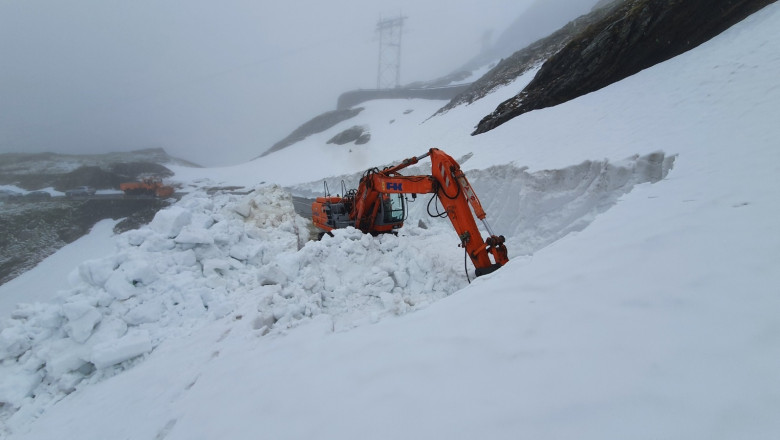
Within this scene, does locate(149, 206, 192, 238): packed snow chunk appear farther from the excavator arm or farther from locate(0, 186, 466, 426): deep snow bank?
the excavator arm

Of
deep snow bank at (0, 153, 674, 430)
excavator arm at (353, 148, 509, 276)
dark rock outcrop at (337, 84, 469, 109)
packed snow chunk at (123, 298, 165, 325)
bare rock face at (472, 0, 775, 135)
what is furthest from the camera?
dark rock outcrop at (337, 84, 469, 109)

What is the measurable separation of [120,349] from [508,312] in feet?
19.1

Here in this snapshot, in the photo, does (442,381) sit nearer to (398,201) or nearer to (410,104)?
(398,201)

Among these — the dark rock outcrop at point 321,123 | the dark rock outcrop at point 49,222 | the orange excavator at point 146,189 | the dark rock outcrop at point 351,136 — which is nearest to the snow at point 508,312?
the dark rock outcrop at point 49,222

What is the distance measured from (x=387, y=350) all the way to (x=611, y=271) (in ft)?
6.82

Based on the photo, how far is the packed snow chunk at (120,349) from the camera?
4.50 meters

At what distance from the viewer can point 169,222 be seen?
23.7 feet

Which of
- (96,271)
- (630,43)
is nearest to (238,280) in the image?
(96,271)

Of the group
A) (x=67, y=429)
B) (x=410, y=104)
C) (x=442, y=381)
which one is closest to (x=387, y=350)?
(x=442, y=381)

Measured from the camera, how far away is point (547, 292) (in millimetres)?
2564

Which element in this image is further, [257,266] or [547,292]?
[257,266]

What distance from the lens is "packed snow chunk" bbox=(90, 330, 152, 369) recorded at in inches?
177

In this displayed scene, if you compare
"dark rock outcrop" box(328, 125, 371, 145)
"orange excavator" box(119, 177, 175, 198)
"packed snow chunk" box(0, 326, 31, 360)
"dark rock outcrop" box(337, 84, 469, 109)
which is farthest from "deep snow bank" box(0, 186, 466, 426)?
"dark rock outcrop" box(337, 84, 469, 109)

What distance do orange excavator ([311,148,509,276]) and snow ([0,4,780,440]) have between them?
43.6 inches
